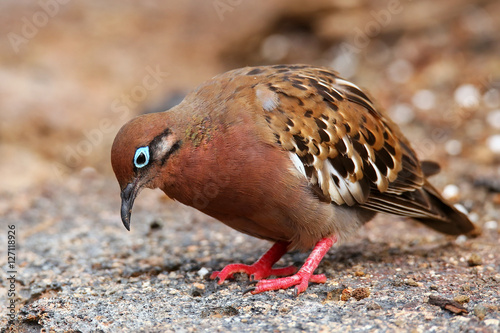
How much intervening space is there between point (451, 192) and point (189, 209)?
11.0 feet

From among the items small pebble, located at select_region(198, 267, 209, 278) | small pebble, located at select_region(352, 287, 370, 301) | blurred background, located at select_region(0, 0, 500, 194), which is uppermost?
blurred background, located at select_region(0, 0, 500, 194)

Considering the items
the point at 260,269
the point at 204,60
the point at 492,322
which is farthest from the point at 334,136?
the point at 204,60

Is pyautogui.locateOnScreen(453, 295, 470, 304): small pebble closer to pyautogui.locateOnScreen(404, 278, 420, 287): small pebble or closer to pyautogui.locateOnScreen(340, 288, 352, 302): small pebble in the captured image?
pyautogui.locateOnScreen(404, 278, 420, 287): small pebble

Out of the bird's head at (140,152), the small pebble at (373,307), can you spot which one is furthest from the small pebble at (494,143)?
the bird's head at (140,152)

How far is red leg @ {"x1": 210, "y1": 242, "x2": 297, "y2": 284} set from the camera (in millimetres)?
5602

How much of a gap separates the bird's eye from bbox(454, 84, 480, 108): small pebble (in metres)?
6.49

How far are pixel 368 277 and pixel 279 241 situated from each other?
90cm

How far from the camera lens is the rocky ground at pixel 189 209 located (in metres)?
4.92

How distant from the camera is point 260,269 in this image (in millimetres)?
5703

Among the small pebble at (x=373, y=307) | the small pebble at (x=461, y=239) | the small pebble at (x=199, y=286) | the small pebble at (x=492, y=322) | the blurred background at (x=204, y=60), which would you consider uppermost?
the blurred background at (x=204, y=60)

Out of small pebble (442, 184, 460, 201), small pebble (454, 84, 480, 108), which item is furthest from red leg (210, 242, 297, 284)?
small pebble (454, 84, 480, 108)

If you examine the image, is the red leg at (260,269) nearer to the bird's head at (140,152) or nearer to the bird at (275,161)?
the bird at (275,161)

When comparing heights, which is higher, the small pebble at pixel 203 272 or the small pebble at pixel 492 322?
the small pebble at pixel 203 272

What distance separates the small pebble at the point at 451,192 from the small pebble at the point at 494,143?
3.48 feet
